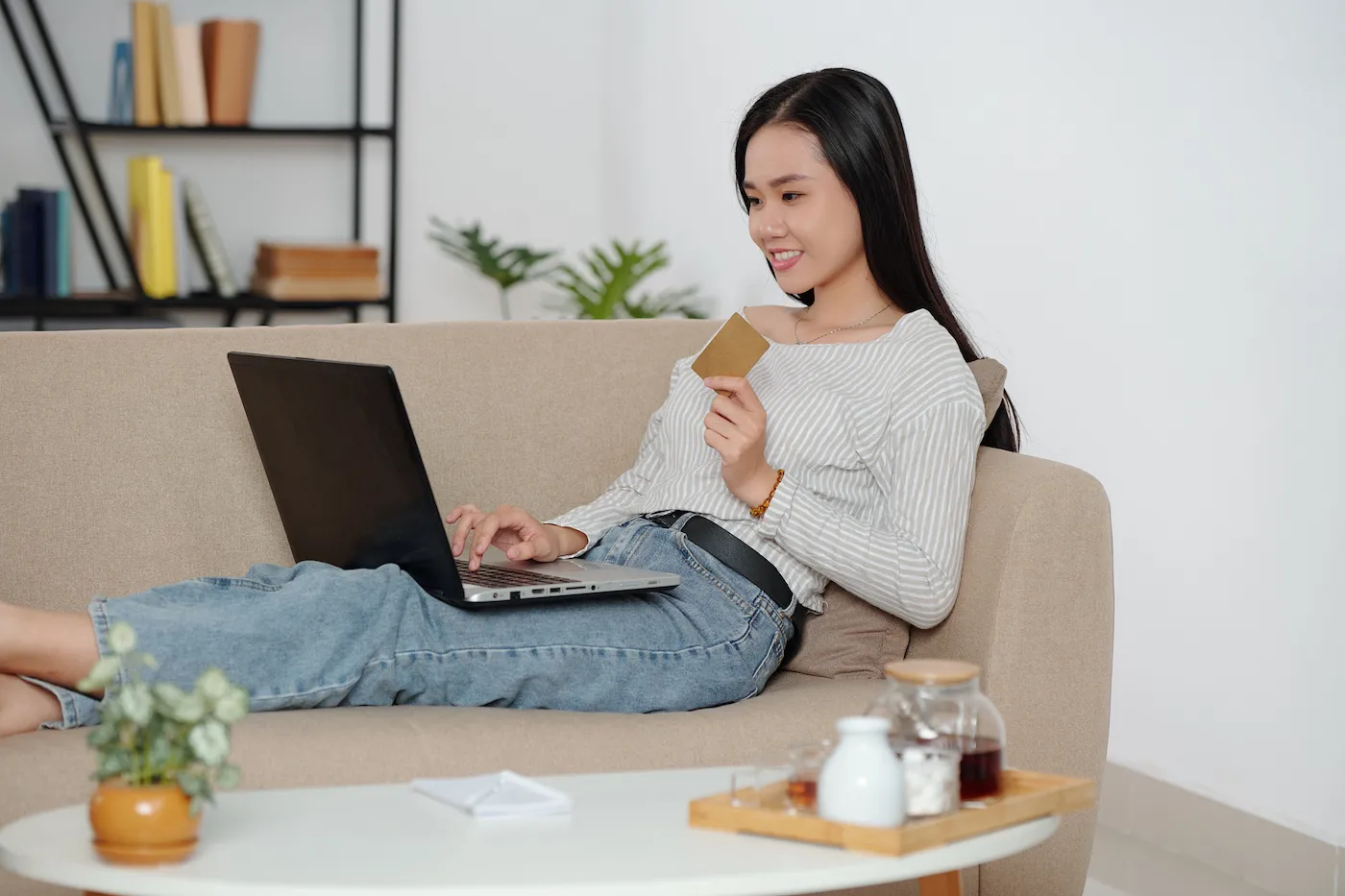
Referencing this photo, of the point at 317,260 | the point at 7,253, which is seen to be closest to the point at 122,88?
the point at 7,253

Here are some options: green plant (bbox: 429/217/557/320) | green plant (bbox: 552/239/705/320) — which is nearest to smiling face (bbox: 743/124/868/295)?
green plant (bbox: 552/239/705/320)

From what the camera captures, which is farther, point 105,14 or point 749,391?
point 105,14

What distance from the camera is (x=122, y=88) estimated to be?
4.30m

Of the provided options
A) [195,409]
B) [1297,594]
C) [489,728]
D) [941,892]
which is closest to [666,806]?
[941,892]

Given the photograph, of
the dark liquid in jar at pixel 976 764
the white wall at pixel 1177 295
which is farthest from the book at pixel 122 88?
the dark liquid in jar at pixel 976 764

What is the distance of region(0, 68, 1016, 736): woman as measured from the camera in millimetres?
1612

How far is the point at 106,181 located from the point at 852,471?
3206 millimetres

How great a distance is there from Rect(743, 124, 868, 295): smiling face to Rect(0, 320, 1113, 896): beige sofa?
302mm

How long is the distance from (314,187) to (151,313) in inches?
25.7

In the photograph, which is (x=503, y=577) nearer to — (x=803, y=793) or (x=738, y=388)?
(x=738, y=388)

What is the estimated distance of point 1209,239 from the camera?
8.10ft

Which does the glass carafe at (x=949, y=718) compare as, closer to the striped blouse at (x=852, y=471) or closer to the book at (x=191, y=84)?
the striped blouse at (x=852, y=471)

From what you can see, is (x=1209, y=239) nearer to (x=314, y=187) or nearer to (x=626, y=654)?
(x=626, y=654)

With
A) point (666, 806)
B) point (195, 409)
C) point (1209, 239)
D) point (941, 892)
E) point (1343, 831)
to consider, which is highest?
point (1209, 239)
